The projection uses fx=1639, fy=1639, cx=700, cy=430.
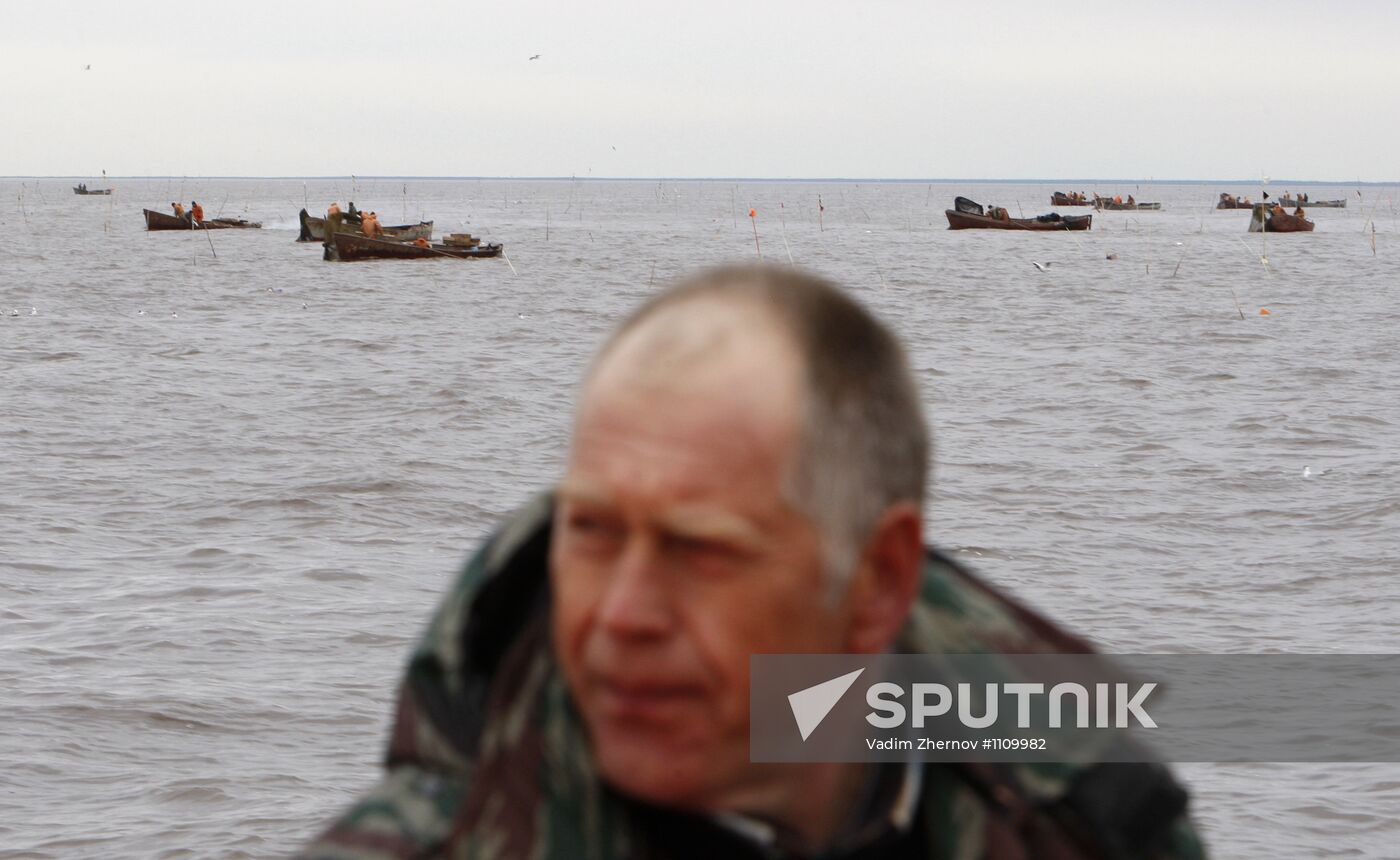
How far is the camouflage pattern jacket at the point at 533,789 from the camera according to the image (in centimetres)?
112

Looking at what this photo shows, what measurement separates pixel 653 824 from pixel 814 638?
18 cm

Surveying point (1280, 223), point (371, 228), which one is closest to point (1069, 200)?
point (1280, 223)

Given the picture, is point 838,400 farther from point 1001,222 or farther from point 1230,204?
point 1230,204

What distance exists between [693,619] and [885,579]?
0.56 feet

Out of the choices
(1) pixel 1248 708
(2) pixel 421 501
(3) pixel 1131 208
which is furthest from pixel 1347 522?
(3) pixel 1131 208

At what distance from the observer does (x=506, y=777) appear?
1.12 meters

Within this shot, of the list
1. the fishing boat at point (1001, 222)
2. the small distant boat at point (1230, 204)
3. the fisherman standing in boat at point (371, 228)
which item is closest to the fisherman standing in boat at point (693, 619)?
the fisherman standing in boat at point (371, 228)

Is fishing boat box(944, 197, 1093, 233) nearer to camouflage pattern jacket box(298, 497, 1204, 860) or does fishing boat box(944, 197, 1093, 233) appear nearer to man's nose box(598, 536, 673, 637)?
camouflage pattern jacket box(298, 497, 1204, 860)

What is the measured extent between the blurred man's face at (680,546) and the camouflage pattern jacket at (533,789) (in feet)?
0.12

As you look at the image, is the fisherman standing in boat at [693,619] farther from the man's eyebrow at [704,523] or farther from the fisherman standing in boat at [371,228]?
the fisherman standing in boat at [371,228]

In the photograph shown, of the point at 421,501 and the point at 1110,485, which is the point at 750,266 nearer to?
the point at 421,501

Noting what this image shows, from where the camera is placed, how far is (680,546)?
3.63 ft

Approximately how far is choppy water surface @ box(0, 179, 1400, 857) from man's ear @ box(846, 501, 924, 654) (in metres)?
6.04

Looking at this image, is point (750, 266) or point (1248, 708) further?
point (1248, 708)
